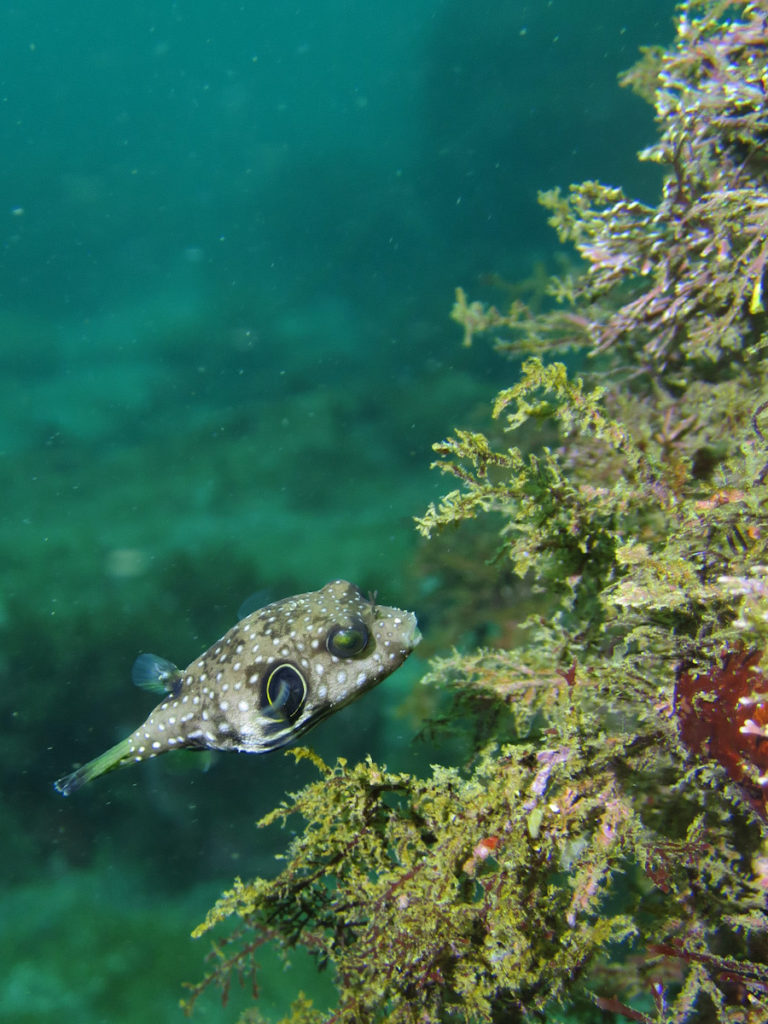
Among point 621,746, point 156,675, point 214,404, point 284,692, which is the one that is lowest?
point 621,746

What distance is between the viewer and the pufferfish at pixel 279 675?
2975 mm

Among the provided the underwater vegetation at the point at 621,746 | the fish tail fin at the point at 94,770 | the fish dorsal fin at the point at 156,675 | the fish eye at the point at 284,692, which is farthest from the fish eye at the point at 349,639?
the fish tail fin at the point at 94,770

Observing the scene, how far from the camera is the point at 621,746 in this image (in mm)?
2398

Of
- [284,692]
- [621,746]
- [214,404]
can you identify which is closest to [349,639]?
[284,692]

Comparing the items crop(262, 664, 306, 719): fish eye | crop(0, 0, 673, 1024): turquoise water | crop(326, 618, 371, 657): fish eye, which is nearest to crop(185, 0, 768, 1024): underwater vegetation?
crop(262, 664, 306, 719): fish eye

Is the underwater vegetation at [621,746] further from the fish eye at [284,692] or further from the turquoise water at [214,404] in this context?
the turquoise water at [214,404]

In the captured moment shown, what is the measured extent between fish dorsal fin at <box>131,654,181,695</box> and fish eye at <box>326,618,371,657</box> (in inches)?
43.5

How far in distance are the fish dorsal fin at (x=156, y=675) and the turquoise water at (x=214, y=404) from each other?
573mm

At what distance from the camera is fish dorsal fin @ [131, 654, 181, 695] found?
11.4 ft

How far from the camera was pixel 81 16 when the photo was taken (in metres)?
72.6

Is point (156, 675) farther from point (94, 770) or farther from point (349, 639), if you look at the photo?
point (349, 639)

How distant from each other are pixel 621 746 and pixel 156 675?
2516 millimetres

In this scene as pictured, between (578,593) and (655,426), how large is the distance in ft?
3.90

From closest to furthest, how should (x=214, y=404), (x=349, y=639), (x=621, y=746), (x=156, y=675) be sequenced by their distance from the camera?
1. (x=621, y=746)
2. (x=349, y=639)
3. (x=156, y=675)
4. (x=214, y=404)
